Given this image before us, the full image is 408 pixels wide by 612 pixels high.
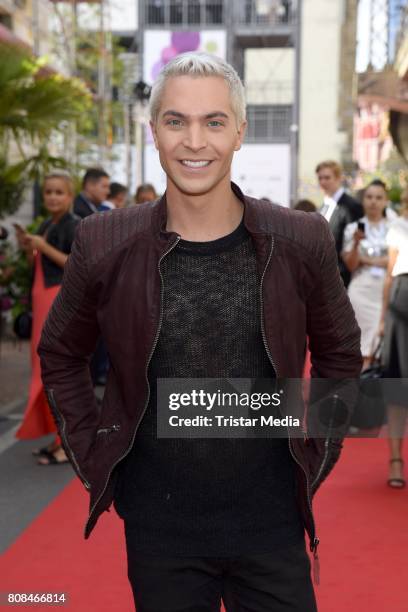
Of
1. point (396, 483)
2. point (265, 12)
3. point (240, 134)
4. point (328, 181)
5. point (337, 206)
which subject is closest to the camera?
point (240, 134)

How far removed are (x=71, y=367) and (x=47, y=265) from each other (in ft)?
15.0

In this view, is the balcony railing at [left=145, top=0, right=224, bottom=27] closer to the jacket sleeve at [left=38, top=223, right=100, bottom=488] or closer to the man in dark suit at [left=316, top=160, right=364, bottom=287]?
the man in dark suit at [left=316, top=160, right=364, bottom=287]

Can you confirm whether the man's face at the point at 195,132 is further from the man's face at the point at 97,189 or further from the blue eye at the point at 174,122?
the man's face at the point at 97,189

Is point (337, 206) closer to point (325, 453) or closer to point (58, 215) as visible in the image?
point (58, 215)

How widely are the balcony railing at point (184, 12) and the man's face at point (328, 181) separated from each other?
200 feet

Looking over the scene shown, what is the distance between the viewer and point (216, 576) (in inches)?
92.4

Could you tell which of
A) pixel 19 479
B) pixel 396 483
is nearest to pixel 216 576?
pixel 396 483

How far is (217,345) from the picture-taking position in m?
2.30

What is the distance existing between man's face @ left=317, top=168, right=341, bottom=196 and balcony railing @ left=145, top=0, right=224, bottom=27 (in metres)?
60.8

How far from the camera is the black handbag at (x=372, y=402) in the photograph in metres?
6.46

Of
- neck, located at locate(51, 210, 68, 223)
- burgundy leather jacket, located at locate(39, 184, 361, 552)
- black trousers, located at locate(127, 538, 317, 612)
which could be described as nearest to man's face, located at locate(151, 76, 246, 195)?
burgundy leather jacket, located at locate(39, 184, 361, 552)

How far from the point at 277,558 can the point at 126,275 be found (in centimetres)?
73

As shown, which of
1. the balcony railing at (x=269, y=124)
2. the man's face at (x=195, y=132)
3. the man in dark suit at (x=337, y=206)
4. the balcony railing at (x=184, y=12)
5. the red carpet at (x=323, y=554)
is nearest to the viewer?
the man's face at (x=195, y=132)

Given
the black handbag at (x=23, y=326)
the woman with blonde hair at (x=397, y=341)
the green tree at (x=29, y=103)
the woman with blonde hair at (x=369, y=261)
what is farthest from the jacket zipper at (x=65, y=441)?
the green tree at (x=29, y=103)
